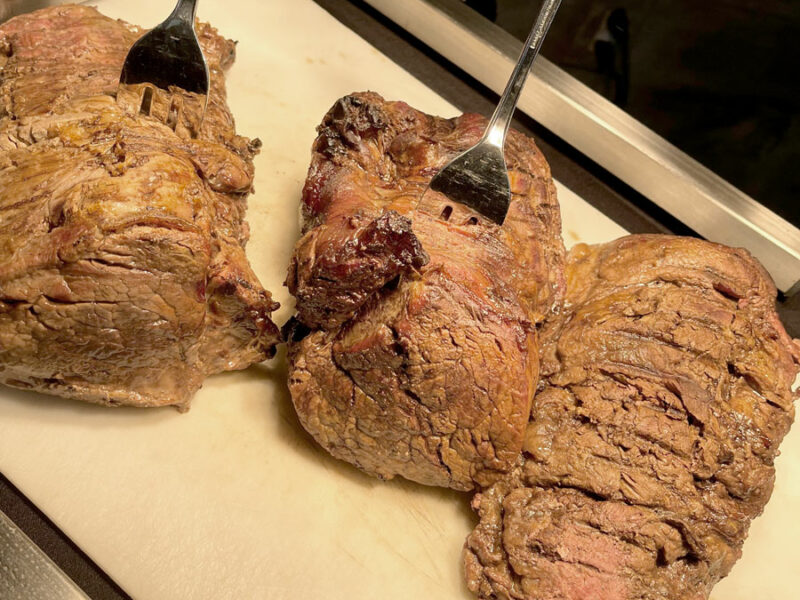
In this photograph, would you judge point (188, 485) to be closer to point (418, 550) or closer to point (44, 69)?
point (418, 550)

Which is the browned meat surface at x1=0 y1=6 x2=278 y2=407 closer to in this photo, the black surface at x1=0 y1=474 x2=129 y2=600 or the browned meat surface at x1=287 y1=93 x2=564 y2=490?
the browned meat surface at x1=287 y1=93 x2=564 y2=490

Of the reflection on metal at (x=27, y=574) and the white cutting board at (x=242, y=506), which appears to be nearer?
the reflection on metal at (x=27, y=574)

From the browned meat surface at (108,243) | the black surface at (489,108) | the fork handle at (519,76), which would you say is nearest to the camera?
the browned meat surface at (108,243)

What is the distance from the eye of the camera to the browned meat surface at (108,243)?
6.68 ft

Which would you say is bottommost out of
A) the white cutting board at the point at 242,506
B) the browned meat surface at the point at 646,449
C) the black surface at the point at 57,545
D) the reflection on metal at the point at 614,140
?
the black surface at the point at 57,545

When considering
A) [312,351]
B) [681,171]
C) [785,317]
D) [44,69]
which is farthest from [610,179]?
[44,69]

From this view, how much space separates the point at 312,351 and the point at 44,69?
156 centimetres

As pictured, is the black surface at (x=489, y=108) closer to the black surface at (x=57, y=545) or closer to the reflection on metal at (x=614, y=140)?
the reflection on metal at (x=614, y=140)

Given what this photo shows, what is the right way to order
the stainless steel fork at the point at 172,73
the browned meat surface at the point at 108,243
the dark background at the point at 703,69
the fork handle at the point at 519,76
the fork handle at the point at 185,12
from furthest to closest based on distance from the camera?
the dark background at the point at 703,69 < the fork handle at the point at 185,12 < the stainless steel fork at the point at 172,73 < the fork handle at the point at 519,76 < the browned meat surface at the point at 108,243

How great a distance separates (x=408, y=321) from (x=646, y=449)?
2.87 ft

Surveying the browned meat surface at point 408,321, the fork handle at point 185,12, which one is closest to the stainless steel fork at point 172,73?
the fork handle at point 185,12

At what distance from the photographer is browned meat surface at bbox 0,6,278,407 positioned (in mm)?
2037

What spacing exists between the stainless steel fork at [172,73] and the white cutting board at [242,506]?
91 centimetres

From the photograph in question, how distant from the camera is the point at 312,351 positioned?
229 cm
